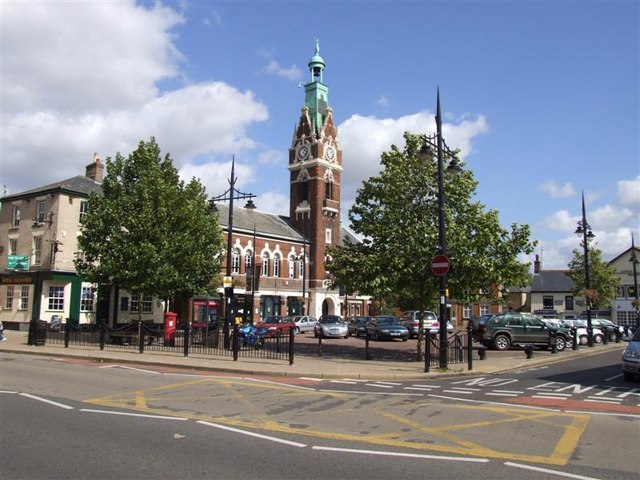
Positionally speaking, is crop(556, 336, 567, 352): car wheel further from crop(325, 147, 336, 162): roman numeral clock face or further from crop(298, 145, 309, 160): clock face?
crop(298, 145, 309, 160): clock face

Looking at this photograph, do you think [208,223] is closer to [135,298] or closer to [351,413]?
[135,298]

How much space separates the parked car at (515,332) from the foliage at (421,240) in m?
5.44

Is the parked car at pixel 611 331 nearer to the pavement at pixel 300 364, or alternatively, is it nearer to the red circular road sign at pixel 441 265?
the pavement at pixel 300 364

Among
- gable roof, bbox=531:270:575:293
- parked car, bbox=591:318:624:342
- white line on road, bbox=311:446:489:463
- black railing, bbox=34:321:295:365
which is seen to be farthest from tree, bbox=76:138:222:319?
gable roof, bbox=531:270:575:293

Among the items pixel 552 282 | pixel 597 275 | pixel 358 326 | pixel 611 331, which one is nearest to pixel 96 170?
pixel 358 326

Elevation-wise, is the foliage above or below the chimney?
below

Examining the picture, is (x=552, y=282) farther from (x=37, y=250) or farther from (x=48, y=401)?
(x=48, y=401)

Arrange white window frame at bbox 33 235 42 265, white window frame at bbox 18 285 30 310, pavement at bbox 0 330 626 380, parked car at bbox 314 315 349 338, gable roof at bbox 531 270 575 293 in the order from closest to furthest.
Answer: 1. pavement at bbox 0 330 626 380
2. parked car at bbox 314 315 349 338
3. white window frame at bbox 18 285 30 310
4. white window frame at bbox 33 235 42 265
5. gable roof at bbox 531 270 575 293

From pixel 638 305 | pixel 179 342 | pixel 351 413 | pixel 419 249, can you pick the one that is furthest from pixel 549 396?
pixel 638 305

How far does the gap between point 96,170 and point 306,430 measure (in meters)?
39.3

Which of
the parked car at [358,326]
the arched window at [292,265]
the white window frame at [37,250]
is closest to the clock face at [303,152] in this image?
the arched window at [292,265]

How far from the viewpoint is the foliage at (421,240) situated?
19.9 meters

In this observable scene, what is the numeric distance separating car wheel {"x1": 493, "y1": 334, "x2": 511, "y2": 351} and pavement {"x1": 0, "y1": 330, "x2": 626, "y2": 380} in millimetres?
3115

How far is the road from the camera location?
6227mm
